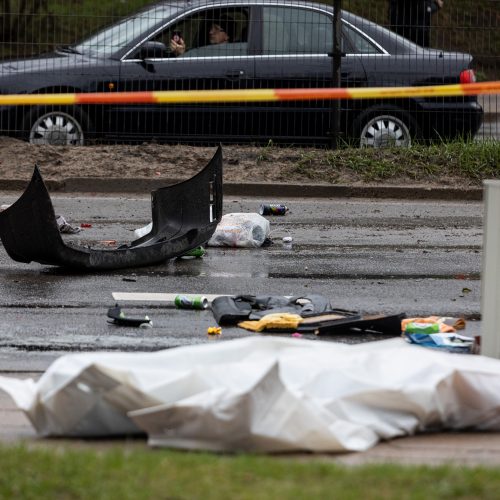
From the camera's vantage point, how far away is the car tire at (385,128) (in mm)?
14969

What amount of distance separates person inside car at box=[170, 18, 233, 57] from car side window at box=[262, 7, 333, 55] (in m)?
0.42

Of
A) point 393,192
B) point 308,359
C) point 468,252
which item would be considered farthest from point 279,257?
point 308,359

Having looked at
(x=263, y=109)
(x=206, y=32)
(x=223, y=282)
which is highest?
(x=206, y=32)

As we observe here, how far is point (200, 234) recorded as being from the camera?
966cm

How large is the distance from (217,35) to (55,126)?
7.21ft

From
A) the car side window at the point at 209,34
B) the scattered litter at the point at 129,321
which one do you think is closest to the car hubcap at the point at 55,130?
the car side window at the point at 209,34

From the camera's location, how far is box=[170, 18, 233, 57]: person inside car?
14641mm

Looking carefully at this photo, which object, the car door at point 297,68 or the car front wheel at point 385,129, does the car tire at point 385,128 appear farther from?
the car door at point 297,68

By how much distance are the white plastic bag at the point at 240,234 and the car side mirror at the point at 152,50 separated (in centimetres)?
446

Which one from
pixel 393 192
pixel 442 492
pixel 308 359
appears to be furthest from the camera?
pixel 393 192

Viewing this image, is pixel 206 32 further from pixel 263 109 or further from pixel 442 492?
pixel 442 492

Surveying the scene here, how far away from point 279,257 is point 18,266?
208 cm

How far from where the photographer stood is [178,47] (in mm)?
14641

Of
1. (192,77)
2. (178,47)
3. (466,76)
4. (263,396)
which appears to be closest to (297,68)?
(192,77)
